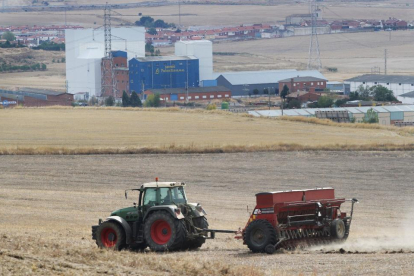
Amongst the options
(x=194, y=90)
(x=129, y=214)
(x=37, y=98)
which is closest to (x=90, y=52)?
(x=194, y=90)

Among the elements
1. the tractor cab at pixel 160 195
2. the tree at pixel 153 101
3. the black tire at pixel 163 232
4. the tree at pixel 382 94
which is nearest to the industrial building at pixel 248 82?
the tree at pixel 382 94

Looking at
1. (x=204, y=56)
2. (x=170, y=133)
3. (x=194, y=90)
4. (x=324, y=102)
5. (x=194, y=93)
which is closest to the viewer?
(x=170, y=133)

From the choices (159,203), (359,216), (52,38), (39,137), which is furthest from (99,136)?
(52,38)

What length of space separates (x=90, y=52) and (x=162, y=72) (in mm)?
9516

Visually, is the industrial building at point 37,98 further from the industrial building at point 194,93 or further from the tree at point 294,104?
the tree at point 294,104

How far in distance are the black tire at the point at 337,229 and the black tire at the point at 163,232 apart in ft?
9.06

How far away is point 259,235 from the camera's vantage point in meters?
14.5

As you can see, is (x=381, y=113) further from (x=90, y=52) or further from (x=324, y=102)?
(x=90, y=52)

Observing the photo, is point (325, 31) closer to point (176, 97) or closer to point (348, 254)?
point (176, 97)

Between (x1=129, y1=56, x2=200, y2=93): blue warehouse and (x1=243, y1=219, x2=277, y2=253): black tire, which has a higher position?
(x1=129, y1=56, x2=200, y2=93): blue warehouse

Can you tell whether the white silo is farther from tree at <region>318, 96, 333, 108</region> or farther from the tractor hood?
the tractor hood

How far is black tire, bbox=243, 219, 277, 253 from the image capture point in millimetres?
14289

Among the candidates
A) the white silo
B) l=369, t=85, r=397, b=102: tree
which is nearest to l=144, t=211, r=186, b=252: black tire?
l=369, t=85, r=397, b=102: tree

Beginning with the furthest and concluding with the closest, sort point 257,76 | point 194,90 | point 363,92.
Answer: point 257,76 < point 194,90 < point 363,92
